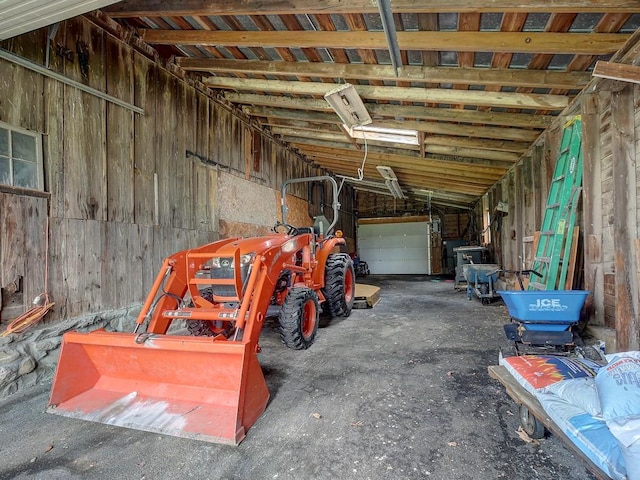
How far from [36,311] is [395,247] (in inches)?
486

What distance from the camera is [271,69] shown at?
3.97m

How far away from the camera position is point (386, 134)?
19.1 feet

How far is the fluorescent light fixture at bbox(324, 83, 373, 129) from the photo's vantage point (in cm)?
406

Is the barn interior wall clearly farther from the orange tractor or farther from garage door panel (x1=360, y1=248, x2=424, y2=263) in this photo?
garage door panel (x1=360, y1=248, x2=424, y2=263)

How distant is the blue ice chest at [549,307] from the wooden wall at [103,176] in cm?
384

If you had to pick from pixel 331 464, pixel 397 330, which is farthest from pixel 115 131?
pixel 397 330

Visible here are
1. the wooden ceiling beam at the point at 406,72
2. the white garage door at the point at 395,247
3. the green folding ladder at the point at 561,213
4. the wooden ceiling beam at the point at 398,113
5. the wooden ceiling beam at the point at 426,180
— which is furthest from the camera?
the white garage door at the point at 395,247

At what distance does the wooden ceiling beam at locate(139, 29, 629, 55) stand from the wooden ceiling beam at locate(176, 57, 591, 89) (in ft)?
1.72

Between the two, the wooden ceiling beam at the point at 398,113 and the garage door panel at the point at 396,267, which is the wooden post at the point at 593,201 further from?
the garage door panel at the point at 396,267

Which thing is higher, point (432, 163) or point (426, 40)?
point (426, 40)

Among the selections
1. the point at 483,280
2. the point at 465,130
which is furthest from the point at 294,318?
the point at 483,280

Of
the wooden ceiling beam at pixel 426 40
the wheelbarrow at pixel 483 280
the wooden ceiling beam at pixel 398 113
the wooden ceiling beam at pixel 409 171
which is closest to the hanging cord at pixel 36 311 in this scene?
the wooden ceiling beam at pixel 426 40

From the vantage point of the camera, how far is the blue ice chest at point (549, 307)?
256 cm

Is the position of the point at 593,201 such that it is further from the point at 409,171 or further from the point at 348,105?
the point at 409,171
